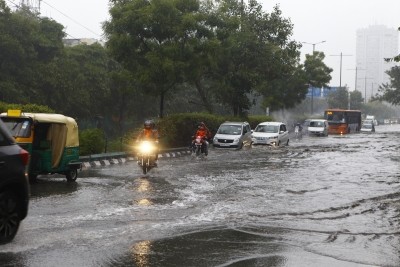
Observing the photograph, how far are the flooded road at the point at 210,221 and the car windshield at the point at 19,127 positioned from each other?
143 cm

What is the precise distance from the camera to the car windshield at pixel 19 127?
1362 centimetres

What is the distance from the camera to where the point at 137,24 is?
29812 mm

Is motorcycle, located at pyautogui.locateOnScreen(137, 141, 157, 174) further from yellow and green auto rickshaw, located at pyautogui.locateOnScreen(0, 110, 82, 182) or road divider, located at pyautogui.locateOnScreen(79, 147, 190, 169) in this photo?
yellow and green auto rickshaw, located at pyautogui.locateOnScreen(0, 110, 82, 182)

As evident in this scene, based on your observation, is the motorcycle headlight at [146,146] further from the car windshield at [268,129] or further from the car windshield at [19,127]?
the car windshield at [268,129]

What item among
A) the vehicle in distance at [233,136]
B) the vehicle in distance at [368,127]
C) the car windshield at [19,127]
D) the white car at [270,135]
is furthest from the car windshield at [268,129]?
the vehicle in distance at [368,127]

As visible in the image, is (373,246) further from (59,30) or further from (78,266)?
(59,30)

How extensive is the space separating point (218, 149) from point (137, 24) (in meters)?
8.00

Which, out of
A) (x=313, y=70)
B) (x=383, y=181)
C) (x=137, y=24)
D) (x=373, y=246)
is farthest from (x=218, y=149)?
(x=313, y=70)

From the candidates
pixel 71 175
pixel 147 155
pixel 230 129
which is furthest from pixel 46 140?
pixel 230 129

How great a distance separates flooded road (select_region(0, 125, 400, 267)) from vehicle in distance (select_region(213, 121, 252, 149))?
13.1m

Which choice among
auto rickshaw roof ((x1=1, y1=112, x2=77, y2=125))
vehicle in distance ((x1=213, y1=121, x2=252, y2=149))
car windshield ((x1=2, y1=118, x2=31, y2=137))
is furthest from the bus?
car windshield ((x1=2, y1=118, x2=31, y2=137))

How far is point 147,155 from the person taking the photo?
17906 mm

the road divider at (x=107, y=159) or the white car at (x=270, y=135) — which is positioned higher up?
the white car at (x=270, y=135)

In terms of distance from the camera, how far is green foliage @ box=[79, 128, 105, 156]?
22.1 metres
